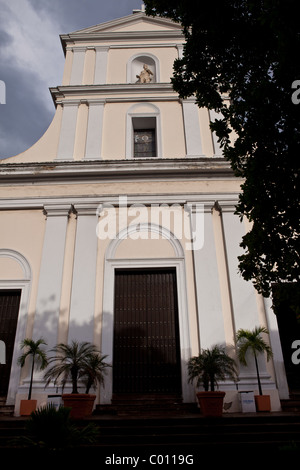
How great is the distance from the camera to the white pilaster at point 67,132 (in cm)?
1148

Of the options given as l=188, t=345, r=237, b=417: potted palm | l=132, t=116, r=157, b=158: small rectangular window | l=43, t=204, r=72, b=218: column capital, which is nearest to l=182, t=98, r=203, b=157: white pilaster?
l=132, t=116, r=157, b=158: small rectangular window

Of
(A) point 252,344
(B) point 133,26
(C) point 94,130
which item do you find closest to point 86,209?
(C) point 94,130

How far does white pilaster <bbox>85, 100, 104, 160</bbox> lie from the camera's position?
1151 centimetres

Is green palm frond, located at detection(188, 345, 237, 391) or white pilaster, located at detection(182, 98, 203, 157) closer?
green palm frond, located at detection(188, 345, 237, 391)

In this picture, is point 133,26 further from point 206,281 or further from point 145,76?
point 206,281

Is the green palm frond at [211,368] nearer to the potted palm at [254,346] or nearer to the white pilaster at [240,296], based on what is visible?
the potted palm at [254,346]

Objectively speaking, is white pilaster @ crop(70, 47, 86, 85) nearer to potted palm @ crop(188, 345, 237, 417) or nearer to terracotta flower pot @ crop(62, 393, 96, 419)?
potted palm @ crop(188, 345, 237, 417)

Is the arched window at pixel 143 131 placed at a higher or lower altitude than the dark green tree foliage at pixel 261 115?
higher

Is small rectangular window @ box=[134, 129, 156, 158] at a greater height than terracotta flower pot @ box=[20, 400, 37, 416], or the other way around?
small rectangular window @ box=[134, 129, 156, 158]

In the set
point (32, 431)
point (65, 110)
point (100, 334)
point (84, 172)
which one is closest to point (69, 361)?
point (100, 334)

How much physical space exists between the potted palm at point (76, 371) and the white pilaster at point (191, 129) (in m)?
6.75

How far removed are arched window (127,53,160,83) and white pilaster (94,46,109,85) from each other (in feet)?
3.05

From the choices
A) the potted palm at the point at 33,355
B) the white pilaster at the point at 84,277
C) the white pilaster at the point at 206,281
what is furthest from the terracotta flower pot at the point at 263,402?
the potted palm at the point at 33,355

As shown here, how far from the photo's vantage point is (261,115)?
4941 mm
